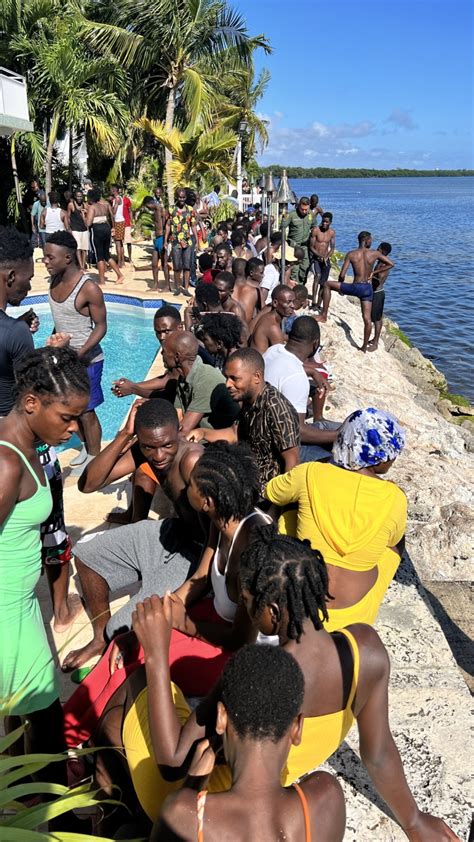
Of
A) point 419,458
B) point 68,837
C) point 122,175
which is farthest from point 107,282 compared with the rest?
point 68,837

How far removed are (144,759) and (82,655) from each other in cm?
145

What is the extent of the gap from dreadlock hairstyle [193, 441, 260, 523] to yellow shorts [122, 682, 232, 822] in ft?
2.55

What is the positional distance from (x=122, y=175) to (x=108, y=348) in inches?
617

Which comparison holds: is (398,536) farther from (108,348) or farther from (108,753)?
(108,348)

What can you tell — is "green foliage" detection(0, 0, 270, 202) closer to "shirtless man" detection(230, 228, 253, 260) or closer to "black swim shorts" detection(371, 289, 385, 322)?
"shirtless man" detection(230, 228, 253, 260)

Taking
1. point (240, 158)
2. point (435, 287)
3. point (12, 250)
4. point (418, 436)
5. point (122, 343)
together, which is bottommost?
point (435, 287)

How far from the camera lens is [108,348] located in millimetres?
12375

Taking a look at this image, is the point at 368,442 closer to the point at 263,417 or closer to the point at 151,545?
the point at 263,417

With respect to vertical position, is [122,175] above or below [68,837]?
above

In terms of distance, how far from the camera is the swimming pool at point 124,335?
1128 cm

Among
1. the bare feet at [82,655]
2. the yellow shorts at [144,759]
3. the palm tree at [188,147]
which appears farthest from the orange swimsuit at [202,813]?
the palm tree at [188,147]

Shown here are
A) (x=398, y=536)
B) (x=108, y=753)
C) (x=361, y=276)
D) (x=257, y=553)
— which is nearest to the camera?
(x=257, y=553)

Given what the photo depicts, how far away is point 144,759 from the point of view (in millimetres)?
2318

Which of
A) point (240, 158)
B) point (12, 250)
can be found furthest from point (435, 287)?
point (12, 250)
